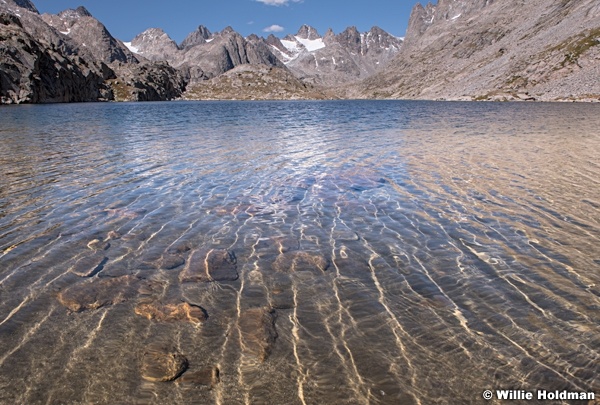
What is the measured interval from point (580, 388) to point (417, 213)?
8352 millimetres

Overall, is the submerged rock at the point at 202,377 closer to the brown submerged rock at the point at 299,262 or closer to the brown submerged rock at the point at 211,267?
the brown submerged rock at the point at 211,267

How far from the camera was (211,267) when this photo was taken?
382 inches

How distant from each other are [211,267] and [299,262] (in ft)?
7.58

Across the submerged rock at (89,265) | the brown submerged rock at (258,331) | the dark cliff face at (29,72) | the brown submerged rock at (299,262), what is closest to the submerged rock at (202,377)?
the brown submerged rock at (258,331)

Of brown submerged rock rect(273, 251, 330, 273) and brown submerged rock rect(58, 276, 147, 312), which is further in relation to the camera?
brown submerged rock rect(273, 251, 330, 273)

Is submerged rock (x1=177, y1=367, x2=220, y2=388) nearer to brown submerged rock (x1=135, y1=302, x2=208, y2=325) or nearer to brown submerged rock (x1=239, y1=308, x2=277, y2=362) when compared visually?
brown submerged rock (x1=239, y1=308, x2=277, y2=362)

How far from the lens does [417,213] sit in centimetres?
1362

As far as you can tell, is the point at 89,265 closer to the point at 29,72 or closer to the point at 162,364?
the point at 162,364

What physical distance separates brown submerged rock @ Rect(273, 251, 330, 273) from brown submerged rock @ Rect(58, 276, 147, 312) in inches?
133

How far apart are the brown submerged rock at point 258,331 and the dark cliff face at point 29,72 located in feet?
552

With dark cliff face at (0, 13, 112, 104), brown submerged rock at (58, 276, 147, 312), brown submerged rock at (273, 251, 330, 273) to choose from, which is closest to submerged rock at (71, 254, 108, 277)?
brown submerged rock at (58, 276, 147, 312)

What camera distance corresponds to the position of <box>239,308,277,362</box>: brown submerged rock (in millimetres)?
6576

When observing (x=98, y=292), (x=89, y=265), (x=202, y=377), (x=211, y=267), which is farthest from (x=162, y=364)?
(x=89, y=265)

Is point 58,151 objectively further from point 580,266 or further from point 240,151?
point 580,266
